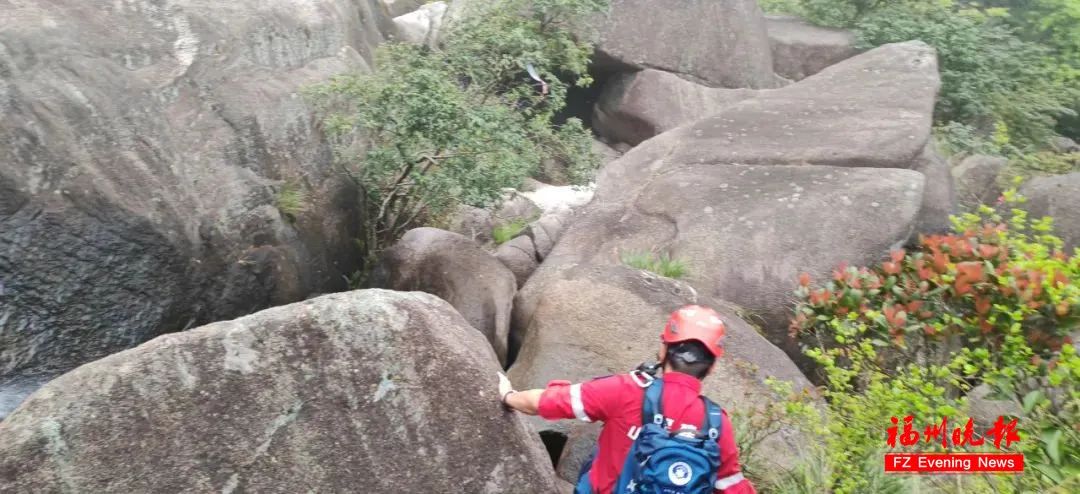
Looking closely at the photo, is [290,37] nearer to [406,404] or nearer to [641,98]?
[406,404]

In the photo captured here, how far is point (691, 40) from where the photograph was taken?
14414 millimetres

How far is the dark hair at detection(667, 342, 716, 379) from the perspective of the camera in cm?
370

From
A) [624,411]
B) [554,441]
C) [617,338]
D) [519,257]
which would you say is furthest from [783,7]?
[624,411]

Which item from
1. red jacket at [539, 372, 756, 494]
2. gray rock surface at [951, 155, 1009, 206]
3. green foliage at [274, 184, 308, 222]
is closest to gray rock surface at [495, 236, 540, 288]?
green foliage at [274, 184, 308, 222]

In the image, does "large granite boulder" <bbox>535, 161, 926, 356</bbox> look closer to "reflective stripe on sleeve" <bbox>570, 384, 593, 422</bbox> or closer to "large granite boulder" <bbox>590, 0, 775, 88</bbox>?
"reflective stripe on sleeve" <bbox>570, 384, 593, 422</bbox>

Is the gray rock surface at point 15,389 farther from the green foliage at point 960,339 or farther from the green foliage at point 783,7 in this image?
the green foliage at point 783,7

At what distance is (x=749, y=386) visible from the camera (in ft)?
21.2

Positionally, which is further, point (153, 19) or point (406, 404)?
point (153, 19)

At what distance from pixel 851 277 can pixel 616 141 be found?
888cm

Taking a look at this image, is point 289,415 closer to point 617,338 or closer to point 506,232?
point 617,338

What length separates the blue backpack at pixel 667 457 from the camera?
351 centimetres

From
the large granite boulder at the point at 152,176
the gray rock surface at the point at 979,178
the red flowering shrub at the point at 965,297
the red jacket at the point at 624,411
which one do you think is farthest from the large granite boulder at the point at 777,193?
the red jacket at the point at 624,411

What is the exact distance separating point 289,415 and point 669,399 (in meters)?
1.80

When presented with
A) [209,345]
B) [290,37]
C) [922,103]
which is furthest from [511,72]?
[209,345]
